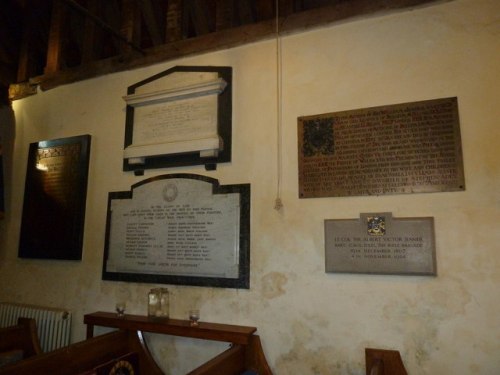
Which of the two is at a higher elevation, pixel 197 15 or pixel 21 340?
pixel 197 15

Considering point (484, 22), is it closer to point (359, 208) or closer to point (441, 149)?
point (441, 149)

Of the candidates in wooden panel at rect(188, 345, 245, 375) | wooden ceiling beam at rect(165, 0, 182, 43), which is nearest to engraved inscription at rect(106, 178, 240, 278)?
wooden panel at rect(188, 345, 245, 375)

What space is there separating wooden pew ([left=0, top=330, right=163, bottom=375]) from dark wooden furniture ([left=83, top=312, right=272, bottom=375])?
0.11 metres

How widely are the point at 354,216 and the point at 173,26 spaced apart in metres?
2.07

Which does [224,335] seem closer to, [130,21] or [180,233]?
[180,233]

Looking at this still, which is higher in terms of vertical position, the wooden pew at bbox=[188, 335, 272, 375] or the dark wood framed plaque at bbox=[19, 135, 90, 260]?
the dark wood framed plaque at bbox=[19, 135, 90, 260]

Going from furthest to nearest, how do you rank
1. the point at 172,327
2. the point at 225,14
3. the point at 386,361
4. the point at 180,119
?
the point at 225,14 < the point at 180,119 < the point at 172,327 < the point at 386,361

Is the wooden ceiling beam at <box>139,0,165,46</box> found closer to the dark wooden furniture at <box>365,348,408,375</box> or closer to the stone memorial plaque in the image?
the stone memorial plaque

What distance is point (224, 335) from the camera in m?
2.04

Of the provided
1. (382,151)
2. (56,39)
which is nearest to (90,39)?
(56,39)

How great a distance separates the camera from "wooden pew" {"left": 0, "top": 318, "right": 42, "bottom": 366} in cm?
239

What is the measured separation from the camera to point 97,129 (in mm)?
2912

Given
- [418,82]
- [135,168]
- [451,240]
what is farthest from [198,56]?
[451,240]

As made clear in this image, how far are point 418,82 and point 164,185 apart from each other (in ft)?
5.74
